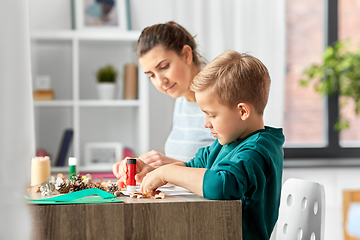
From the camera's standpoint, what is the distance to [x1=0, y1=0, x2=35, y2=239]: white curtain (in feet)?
1.51

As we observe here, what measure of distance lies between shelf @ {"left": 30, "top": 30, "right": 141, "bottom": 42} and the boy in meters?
1.38

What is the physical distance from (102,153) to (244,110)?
1.57 meters

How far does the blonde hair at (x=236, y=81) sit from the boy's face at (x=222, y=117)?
1 cm

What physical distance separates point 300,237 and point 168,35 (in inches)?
31.6

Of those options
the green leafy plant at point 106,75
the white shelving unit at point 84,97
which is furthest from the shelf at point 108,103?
the green leafy plant at point 106,75

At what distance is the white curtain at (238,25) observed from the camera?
96.4 inches

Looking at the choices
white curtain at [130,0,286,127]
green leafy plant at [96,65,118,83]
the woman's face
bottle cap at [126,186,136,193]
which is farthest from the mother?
white curtain at [130,0,286,127]

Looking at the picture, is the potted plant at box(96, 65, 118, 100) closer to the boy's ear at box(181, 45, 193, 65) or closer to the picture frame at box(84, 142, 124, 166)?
the picture frame at box(84, 142, 124, 166)

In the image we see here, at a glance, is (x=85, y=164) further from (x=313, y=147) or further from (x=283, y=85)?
(x=313, y=147)

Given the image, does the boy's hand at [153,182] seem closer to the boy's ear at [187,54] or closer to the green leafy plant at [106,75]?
the boy's ear at [187,54]

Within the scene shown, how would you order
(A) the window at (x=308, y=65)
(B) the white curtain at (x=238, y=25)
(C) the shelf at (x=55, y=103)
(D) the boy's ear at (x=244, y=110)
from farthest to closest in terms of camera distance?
1. (A) the window at (x=308, y=65)
2. (B) the white curtain at (x=238, y=25)
3. (C) the shelf at (x=55, y=103)
4. (D) the boy's ear at (x=244, y=110)

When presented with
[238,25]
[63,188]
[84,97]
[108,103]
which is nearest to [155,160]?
[63,188]

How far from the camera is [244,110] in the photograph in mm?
902

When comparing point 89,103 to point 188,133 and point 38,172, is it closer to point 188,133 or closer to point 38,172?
point 188,133
